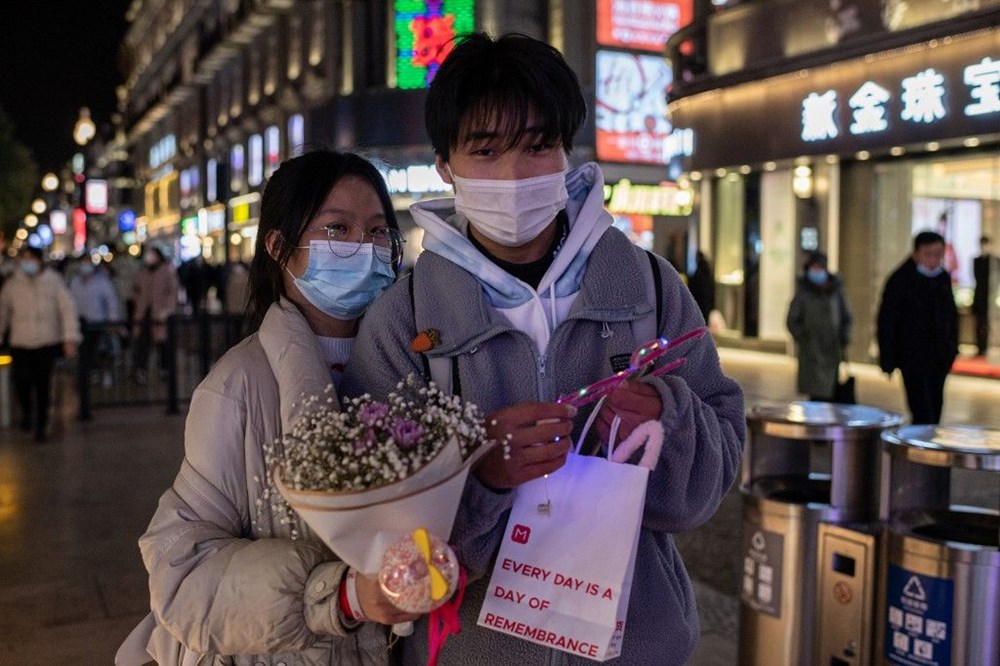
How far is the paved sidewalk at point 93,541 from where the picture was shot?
5.04 metres

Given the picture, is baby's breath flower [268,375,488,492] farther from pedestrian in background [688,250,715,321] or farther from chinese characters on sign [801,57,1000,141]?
pedestrian in background [688,250,715,321]

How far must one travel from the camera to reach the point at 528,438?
1.75 meters

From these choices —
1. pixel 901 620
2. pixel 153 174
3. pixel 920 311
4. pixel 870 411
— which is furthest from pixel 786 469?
pixel 153 174

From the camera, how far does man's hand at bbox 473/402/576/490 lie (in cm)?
175

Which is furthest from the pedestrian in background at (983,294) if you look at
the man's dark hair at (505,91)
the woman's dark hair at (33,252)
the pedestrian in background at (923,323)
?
the man's dark hair at (505,91)

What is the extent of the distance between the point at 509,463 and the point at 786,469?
9.67 ft

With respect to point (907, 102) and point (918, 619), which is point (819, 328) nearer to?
point (907, 102)

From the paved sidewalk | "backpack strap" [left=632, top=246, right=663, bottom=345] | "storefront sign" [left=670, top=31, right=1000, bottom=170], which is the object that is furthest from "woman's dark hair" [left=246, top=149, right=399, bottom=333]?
"storefront sign" [left=670, top=31, right=1000, bottom=170]

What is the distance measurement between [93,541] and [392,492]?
231 inches

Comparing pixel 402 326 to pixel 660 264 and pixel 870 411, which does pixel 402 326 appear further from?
pixel 870 411

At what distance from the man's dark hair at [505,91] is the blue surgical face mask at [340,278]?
0.56 metres

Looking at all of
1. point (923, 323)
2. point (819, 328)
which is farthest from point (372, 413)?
point (819, 328)

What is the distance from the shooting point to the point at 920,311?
28.8 ft

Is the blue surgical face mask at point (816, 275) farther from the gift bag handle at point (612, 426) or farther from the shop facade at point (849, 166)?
the gift bag handle at point (612, 426)
